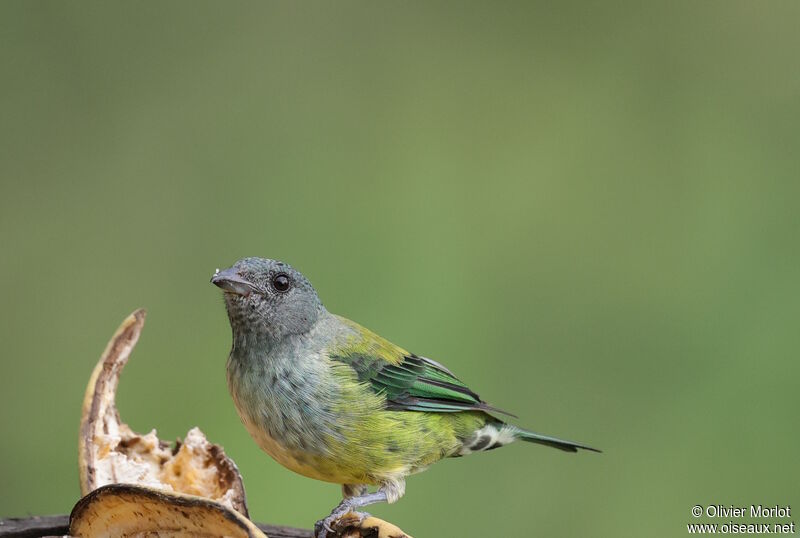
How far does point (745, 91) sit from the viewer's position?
5.33 m

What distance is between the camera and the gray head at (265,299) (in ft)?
10.6

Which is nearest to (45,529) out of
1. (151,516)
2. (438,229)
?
(151,516)

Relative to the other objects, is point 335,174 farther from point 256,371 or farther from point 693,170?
point 256,371

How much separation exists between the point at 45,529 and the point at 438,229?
115 inches

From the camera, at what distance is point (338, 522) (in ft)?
8.99

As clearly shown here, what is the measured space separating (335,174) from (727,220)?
2.14 meters

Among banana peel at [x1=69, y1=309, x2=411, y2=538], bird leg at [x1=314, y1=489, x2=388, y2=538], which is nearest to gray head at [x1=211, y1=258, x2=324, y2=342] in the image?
banana peel at [x1=69, y1=309, x2=411, y2=538]

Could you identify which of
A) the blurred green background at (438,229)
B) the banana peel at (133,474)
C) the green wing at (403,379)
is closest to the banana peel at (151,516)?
the banana peel at (133,474)

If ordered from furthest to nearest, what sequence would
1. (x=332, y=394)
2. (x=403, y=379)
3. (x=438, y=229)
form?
1. (x=438, y=229)
2. (x=403, y=379)
3. (x=332, y=394)

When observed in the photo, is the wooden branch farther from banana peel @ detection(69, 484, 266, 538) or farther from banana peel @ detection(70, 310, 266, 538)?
banana peel @ detection(69, 484, 266, 538)

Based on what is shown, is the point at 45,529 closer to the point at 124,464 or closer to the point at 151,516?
the point at 124,464

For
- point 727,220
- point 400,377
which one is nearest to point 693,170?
point 727,220

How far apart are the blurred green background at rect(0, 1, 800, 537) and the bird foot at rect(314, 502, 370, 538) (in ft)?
6.28

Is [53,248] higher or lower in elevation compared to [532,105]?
lower
